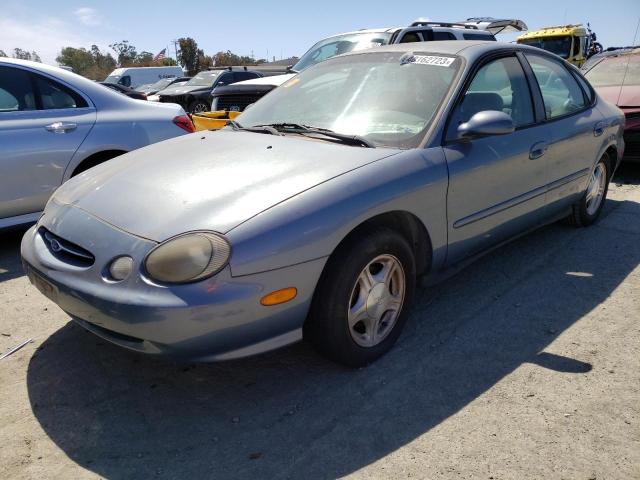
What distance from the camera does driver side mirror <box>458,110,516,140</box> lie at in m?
2.94

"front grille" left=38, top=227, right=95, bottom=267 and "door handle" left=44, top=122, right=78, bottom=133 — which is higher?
"door handle" left=44, top=122, right=78, bottom=133

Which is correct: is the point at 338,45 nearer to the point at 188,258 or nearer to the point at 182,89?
the point at 188,258

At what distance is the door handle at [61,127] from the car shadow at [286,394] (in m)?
1.93

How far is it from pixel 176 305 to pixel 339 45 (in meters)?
6.99

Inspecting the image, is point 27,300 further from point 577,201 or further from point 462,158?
point 577,201

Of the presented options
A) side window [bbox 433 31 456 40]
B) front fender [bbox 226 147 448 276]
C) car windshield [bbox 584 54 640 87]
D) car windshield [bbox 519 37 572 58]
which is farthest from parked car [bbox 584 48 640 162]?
car windshield [bbox 519 37 572 58]

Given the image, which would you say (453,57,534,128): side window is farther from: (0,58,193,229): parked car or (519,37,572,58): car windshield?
(519,37,572,58): car windshield

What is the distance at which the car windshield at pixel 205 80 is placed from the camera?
1575 cm

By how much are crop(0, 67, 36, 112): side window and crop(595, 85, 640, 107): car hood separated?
6.27m

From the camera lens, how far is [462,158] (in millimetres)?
3029

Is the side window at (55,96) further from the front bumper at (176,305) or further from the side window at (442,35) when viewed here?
the side window at (442,35)

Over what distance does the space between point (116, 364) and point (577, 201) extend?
361cm

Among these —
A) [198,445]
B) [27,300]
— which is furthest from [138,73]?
[198,445]

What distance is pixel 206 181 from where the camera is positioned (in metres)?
2.61
